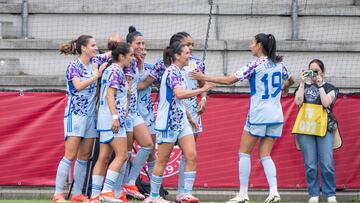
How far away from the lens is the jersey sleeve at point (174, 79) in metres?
11.6

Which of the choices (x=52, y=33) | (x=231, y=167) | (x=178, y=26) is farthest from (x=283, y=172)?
(x=52, y=33)

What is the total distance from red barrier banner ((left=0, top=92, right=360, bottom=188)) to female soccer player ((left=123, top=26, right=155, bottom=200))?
1425 millimetres

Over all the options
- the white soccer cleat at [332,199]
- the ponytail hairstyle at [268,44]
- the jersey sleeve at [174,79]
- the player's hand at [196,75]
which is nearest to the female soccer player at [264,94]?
the ponytail hairstyle at [268,44]

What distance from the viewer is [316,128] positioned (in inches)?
538

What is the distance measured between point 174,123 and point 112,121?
2.37 feet

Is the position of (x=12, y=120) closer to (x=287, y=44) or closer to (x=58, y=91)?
(x=58, y=91)

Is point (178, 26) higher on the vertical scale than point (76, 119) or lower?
higher

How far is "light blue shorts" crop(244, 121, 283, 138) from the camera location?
39.6 ft

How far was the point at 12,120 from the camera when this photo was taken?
45.8ft

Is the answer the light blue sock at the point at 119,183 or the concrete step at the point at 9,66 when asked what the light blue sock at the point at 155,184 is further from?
the concrete step at the point at 9,66

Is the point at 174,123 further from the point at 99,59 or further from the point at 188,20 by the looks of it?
the point at 188,20

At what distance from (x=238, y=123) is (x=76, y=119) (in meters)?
2.99

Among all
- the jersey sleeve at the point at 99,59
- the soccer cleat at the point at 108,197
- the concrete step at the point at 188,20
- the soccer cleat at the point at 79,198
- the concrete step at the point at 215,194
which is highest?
the concrete step at the point at 188,20

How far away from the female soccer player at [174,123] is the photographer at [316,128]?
2.32 metres
